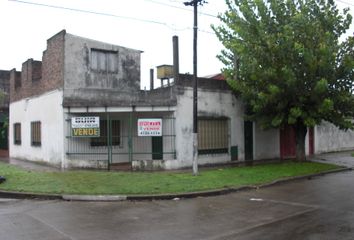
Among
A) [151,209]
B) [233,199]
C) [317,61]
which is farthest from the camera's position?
[317,61]

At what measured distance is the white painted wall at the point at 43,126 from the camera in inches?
775

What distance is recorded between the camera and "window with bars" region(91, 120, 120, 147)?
2031cm

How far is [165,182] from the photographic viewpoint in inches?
566

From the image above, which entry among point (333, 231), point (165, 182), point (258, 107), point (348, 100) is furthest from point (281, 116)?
point (333, 231)

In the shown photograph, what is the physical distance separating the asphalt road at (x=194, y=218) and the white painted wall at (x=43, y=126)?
7732 millimetres

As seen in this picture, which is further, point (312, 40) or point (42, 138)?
point (42, 138)

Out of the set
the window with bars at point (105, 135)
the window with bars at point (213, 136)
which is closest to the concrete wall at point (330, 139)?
the window with bars at point (213, 136)

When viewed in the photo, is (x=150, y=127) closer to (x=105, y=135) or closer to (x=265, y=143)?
(x=105, y=135)

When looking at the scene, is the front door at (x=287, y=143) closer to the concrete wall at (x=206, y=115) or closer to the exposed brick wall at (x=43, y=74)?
the concrete wall at (x=206, y=115)

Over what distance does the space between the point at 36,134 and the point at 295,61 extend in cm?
1316

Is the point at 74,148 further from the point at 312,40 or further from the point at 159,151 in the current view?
the point at 312,40

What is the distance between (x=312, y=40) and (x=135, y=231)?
13.1 meters

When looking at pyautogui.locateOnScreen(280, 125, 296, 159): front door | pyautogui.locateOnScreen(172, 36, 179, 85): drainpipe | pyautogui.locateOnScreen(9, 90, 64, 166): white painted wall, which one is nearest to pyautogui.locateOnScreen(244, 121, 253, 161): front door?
pyautogui.locateOnScreen(280, 125, 296, 159): front door

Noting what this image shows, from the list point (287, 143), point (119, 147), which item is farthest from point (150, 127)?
point (287, 143)
